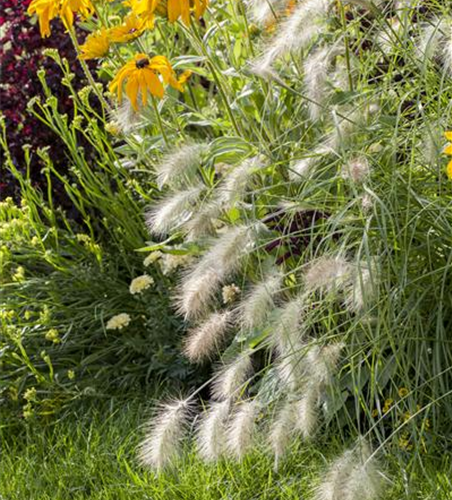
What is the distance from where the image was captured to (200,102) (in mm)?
4355

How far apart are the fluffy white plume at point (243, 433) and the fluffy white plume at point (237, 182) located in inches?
21.0

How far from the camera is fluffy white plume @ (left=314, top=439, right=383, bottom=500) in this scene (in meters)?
2.43

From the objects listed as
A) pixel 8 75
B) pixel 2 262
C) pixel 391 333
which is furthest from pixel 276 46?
pixel 8 75

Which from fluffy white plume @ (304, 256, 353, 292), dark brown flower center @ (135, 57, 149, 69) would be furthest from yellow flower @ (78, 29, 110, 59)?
fluffy white plume @ (304, 256, 353, 292)

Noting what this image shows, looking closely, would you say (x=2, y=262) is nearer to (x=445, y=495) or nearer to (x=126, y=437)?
(x=126, y=437)

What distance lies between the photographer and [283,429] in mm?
2721

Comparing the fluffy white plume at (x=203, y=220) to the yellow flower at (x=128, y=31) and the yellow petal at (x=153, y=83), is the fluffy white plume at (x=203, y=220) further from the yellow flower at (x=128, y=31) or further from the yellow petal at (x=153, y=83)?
the yellow flower at (x=128, y=31)

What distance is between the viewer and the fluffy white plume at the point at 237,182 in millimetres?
2872

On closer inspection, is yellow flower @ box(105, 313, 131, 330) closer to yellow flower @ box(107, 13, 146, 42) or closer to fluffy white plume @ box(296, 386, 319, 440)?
yellow flower @ box(107, 13, 146, 42)

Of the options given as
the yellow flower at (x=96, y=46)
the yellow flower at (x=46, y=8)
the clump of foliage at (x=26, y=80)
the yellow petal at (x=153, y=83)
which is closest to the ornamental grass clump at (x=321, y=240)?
the yellow petal at (x=153, y=83)

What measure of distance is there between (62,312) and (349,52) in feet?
4.74

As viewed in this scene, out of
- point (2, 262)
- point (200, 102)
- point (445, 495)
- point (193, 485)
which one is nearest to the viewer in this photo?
point (445, 495)

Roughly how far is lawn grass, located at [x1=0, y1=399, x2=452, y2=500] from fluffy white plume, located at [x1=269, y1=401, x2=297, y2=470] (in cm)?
21

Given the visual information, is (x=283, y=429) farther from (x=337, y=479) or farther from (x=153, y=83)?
(x=153, y=83)
